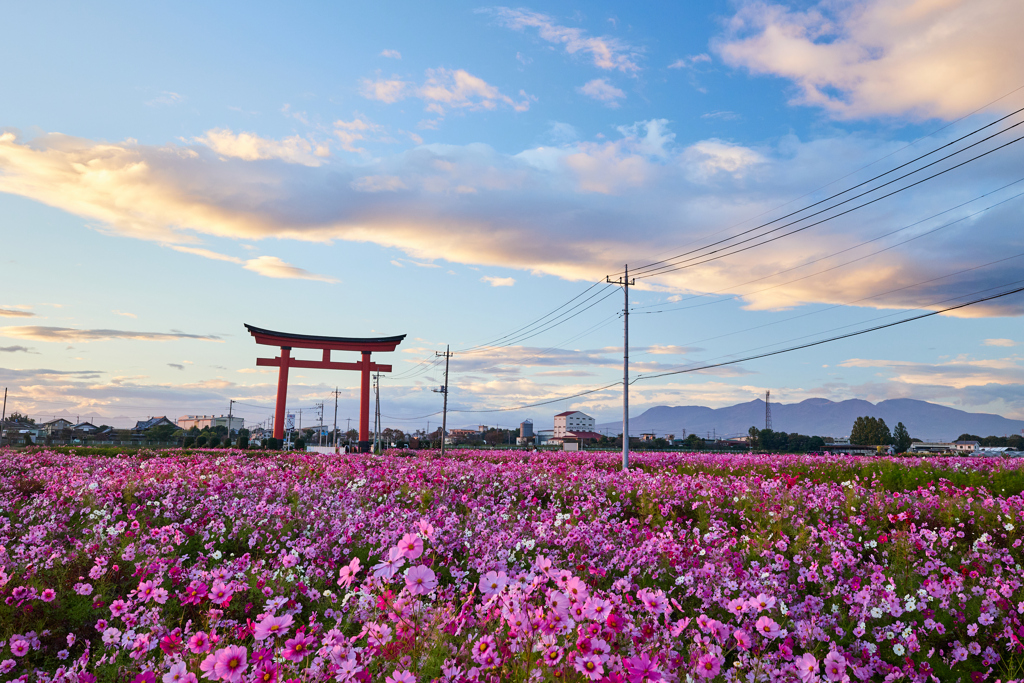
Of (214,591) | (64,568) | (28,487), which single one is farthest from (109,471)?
(214,591)

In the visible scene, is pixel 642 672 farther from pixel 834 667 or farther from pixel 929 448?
pixel 929 448

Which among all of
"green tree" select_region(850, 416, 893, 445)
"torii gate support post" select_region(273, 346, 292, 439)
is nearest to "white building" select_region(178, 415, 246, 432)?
"torii gate support post" select_region(273, 346, 292, 439)

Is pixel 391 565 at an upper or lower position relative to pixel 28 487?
upper

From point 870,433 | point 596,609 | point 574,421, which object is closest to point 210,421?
point 574,421

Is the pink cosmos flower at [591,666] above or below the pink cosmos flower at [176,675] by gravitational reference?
above

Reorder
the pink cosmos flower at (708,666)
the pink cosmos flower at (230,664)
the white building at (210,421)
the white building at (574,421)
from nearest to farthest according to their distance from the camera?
the pink cosmos flower at (230,664), the pink cosmos flower at (708,666), the white building at (210,421), the white building at (574,421)

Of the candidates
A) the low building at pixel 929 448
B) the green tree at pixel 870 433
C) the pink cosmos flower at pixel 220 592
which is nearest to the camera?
the pink cosmos flower at pixel 220 592

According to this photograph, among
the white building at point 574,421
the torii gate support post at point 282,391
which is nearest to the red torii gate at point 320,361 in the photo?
the torii gate support post at point 282,391

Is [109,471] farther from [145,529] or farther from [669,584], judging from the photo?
[669,584]

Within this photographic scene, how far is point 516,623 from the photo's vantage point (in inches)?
80.1

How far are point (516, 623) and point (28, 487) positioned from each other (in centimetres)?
991

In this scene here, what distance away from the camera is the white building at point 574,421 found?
444 ft

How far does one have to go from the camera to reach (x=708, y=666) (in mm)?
2076

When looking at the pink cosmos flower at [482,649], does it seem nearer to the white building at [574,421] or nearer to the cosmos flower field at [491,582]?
the cosmos flower field at [491,582]
